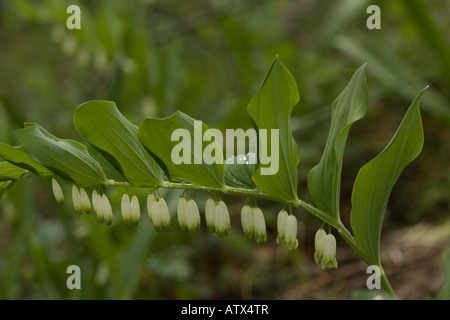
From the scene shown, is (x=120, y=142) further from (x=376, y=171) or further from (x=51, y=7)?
(x=51, y=7)

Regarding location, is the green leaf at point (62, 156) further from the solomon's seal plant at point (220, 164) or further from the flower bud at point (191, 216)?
the flower bud at point (191, 216)

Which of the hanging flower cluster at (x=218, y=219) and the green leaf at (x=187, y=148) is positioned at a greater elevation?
the green leaf at (x=187, y=148)

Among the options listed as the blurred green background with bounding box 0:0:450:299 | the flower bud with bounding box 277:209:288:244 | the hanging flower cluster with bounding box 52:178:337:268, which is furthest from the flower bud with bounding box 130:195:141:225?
the blurred green background with bounding box 0:0:450:299

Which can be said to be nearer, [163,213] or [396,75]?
[163,213]

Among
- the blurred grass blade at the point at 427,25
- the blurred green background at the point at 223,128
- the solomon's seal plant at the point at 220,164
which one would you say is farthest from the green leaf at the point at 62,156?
the blurred grass blade at the point at 427,25

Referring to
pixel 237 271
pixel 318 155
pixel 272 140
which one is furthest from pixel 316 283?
pixel 272 140
